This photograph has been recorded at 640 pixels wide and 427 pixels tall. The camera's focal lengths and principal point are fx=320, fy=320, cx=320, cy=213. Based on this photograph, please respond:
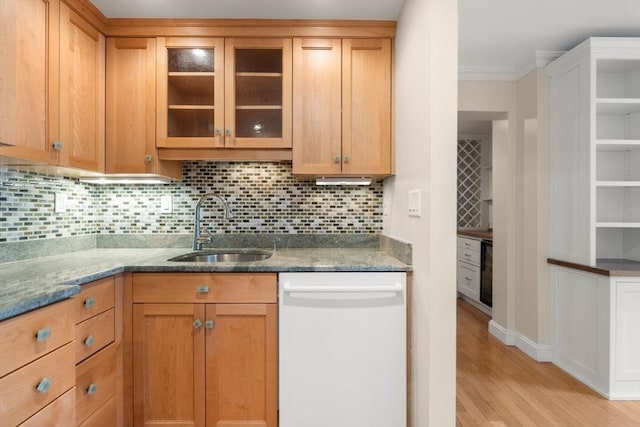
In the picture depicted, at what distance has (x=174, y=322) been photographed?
155 cm

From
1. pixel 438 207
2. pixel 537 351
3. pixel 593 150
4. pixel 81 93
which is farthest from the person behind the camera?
pixel 537 351

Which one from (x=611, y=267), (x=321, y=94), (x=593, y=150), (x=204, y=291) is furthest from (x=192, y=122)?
(x=611, y=267)

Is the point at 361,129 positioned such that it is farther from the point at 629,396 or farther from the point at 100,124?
the point at 629,396

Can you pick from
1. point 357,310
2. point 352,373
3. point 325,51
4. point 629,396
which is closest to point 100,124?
point 325,51

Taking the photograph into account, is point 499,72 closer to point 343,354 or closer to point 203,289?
point 343,354

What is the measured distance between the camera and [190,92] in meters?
1.89

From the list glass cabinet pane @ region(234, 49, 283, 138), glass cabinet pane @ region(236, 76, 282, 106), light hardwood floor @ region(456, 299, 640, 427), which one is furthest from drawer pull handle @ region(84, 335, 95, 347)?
light hardwood floor @ region(456, 299, 640, 427)

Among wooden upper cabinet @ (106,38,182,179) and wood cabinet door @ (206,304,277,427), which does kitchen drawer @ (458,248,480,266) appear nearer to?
wood cabinet door @ (206,304,277,427)

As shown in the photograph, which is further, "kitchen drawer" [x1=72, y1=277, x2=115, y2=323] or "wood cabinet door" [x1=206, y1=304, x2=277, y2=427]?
"wood cabinet door" [x1=206, y1=304, x2=277, y2=427]

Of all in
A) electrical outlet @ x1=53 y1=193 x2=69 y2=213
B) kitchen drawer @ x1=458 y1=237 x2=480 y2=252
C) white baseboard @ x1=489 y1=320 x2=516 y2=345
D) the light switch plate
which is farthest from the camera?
kitchen drawer @ x1=458 y1=237 x2=480 y2=252

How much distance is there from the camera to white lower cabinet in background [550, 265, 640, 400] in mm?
2055

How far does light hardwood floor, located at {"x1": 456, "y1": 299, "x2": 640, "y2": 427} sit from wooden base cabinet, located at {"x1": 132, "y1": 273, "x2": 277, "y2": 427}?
1.20m

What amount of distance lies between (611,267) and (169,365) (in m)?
2.76

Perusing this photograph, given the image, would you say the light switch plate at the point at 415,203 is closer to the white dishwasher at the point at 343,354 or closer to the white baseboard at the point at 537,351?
the white dishwasher at the point at 343,354
